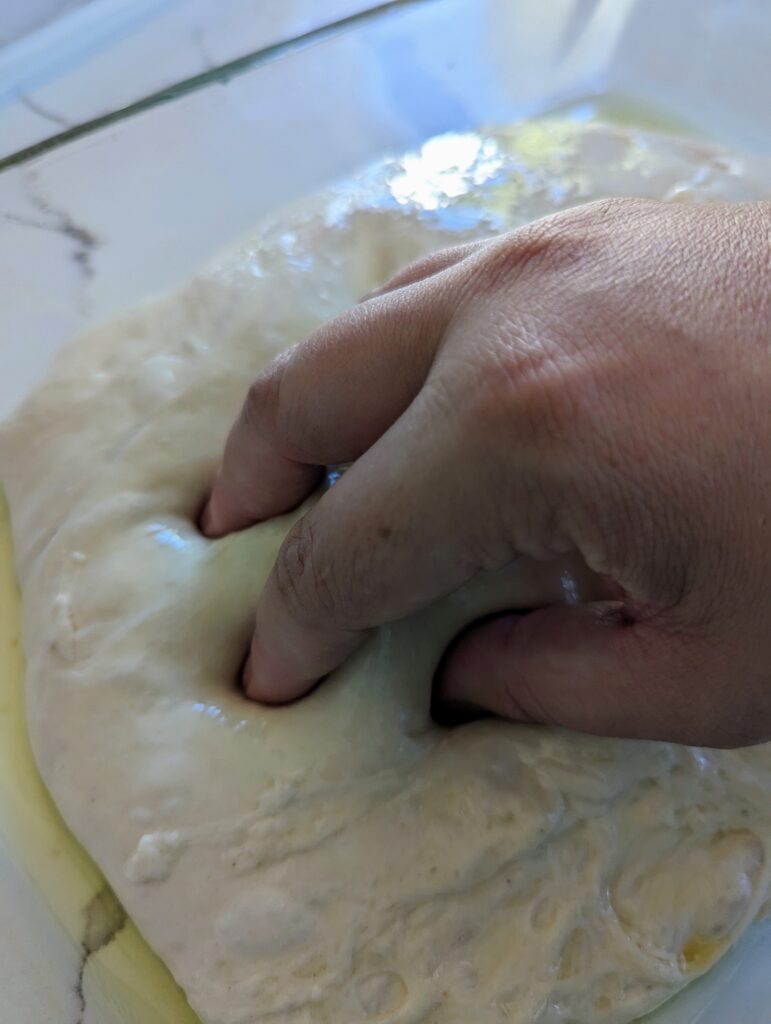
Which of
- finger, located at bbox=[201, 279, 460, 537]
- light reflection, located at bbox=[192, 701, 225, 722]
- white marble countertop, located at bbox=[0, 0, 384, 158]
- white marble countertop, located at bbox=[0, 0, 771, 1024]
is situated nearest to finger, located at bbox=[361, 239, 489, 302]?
finger, located at bbox=[201, 279, 460, 537]

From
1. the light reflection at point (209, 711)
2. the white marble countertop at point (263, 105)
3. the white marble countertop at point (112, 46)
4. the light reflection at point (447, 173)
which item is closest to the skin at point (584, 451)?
the light reflection at point (209, 711)

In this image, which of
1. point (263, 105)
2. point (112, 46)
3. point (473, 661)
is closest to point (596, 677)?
point (473, 661)

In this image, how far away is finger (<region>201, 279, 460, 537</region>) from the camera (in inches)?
20.9

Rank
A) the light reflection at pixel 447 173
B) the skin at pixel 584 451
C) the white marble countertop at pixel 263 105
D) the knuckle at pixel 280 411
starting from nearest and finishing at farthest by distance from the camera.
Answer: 1. the skin at pixel 584 451
2. the knuckle at pixel 280 411
3. the light reflection at pixel 447 173
4. the white marble countertop at pixel 263 105

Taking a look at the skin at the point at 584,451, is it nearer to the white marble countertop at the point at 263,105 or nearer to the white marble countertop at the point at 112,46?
the white marble countertop at the point at 263,105

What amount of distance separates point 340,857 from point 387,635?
0.17 metres

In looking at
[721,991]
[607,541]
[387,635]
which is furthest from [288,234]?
[721,991]

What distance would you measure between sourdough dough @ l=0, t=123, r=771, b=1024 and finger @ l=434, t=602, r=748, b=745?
40 mm

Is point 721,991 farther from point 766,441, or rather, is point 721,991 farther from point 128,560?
point 128,560

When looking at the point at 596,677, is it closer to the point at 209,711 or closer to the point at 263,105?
the point at 209,711

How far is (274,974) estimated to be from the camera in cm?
60

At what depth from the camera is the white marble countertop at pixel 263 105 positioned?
1.10m

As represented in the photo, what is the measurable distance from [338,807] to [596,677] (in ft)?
0.75

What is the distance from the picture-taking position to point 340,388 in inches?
22.0
